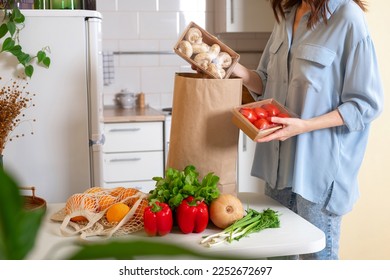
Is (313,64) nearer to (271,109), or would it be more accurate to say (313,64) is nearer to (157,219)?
(271,109)

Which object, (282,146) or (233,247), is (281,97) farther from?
(233,247)

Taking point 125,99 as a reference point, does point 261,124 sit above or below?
above

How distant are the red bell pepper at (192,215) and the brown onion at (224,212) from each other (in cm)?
3

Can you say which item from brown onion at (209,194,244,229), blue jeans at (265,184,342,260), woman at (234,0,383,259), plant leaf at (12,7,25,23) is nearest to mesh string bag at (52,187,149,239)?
brown onion at (209,194,244,229)

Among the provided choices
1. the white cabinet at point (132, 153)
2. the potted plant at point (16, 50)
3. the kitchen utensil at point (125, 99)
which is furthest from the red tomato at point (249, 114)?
the kitchen utensil at point (125, 99)

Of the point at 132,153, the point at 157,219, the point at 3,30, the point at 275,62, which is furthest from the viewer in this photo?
the point at 132,153

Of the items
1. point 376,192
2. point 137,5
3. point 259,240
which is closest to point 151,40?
point 137,5

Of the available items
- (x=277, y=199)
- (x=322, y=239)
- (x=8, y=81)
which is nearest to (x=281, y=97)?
(x=277, y=199)

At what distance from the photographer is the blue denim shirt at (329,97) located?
160cm

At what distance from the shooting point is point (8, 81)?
7.01 ft

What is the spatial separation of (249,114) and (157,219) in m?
0.42

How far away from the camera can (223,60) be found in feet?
5.17

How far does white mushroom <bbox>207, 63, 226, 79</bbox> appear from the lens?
4.99 feet
